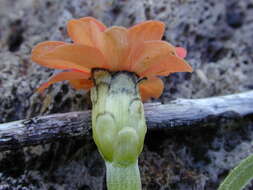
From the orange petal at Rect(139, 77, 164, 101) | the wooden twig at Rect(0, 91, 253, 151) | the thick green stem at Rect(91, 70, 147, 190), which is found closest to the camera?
the thick green stem at Rect(91, 70, 147, 190)

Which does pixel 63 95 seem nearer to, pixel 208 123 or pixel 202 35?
pixel 208 123

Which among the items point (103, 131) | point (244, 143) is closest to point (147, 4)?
point (244, 143)

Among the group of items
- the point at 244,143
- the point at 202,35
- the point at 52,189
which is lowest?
the point at 52,189

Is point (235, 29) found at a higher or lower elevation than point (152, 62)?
higher

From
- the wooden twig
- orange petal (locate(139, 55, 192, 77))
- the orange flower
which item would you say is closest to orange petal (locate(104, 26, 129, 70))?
the orange flower

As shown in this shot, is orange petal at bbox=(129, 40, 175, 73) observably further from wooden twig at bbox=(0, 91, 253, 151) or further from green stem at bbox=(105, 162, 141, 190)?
green stem at bbox=(105, 162, 141, 190)

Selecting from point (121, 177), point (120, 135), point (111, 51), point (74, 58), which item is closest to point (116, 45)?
point (111, 51)

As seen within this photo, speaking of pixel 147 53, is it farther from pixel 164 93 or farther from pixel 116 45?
pixel 164 93
